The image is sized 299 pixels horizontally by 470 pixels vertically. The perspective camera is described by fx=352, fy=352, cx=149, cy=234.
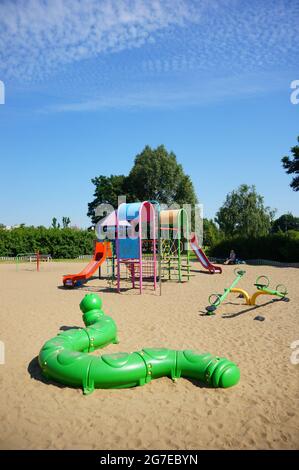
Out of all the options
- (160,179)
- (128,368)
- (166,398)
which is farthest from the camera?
(160,179)

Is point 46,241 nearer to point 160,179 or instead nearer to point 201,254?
point 160,179

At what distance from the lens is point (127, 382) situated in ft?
16.6

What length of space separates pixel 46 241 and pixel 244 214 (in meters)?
21.2

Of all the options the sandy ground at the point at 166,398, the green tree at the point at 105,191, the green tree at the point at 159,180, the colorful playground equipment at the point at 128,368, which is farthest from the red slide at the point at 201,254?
the green tree at the point at 105,191

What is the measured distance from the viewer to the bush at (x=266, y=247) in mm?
24484

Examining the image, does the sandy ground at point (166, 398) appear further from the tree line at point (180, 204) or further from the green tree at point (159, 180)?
the green tree at point (159, 180)

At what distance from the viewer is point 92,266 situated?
16.0 m

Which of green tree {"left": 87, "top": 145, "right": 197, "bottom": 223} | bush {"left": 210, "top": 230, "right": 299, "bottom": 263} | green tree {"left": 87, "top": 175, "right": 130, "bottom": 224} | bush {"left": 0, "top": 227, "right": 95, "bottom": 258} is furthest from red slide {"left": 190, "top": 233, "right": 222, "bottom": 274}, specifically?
green tree {"left": 87, "top": 175, "right": 130, "bottom": 224}

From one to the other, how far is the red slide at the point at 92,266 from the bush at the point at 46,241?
1815cm

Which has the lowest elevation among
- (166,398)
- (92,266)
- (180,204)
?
(166,398)

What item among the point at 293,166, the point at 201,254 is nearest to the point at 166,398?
the point at 201,254

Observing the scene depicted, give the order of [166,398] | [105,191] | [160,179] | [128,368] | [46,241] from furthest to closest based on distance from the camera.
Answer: [105,191]
[160,179]
[46,241]
[128,368]
[166,398]

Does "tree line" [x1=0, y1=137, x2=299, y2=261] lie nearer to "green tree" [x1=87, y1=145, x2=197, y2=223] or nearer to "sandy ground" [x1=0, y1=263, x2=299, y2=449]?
"green tree" [x1=87, y1=145, x2=197, y2=223]

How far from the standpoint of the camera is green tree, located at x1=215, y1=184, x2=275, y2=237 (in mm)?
38844
